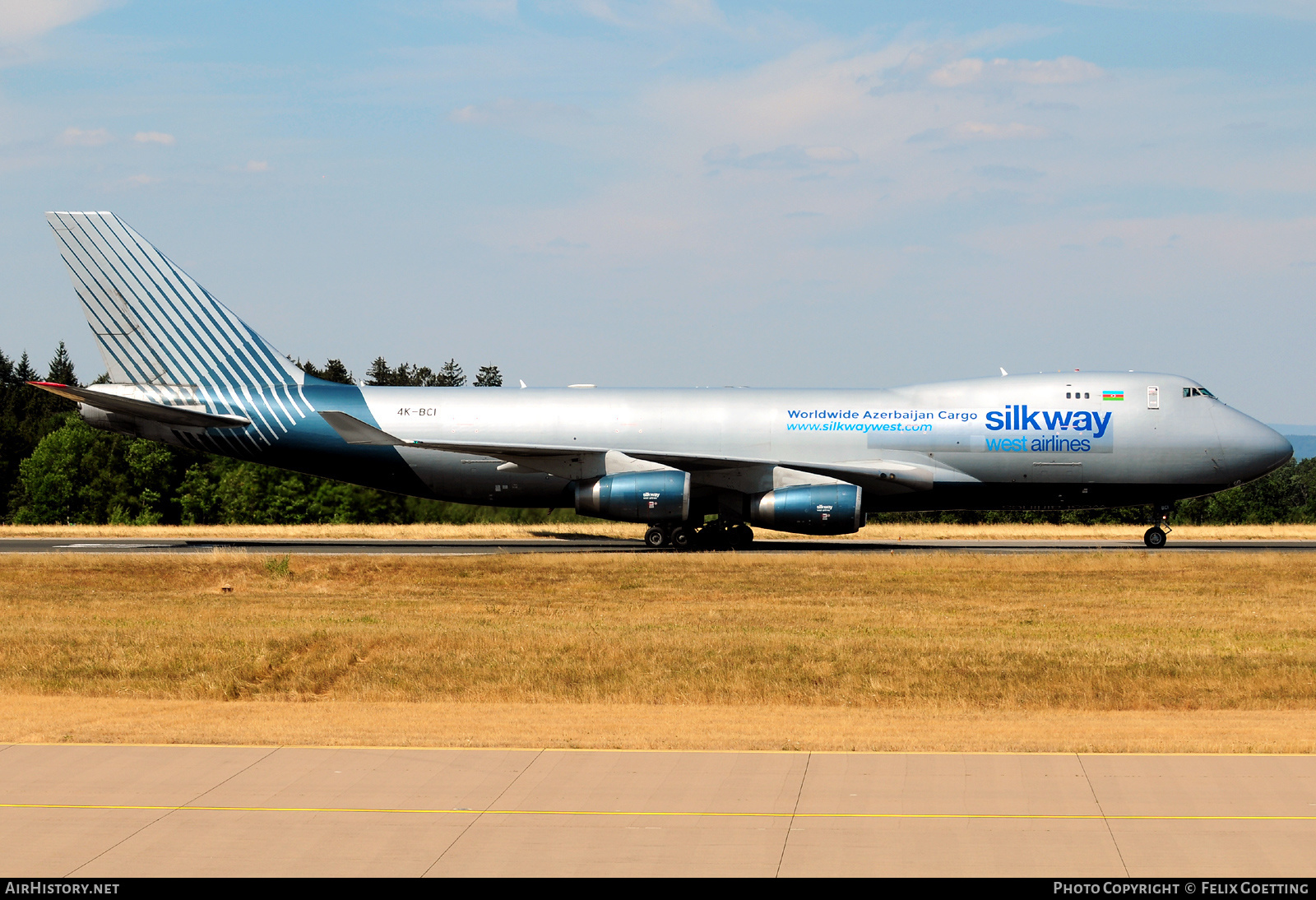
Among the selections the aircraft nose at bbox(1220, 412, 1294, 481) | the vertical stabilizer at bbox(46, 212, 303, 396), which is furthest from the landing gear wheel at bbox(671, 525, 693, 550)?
the aircraft nose at bbox(1220, 412, 1294, 481)

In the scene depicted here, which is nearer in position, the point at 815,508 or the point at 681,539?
the point at 815,508

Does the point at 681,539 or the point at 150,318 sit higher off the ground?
the point at 150,318

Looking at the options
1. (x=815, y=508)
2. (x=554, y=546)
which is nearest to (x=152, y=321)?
(x=554, y=546)

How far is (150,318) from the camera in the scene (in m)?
37.3

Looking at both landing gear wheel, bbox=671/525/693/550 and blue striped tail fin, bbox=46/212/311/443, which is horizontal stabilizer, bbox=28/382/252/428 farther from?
landing gear wheel, bbox=671/525/693/550

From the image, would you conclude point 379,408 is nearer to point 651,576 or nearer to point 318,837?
point 651,576

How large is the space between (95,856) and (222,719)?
659 centimetres

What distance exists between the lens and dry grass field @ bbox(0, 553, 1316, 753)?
13484 mm

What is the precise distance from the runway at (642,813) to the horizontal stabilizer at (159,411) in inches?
1020

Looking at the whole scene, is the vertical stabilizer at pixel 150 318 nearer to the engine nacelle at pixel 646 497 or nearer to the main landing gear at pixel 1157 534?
the engine nacelle at pixel 646 497

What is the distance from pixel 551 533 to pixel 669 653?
24.9 m

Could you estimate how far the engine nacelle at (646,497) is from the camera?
1277 inches

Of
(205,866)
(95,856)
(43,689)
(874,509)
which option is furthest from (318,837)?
(874,509)

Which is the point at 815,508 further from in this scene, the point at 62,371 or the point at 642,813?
the point at 62,371
